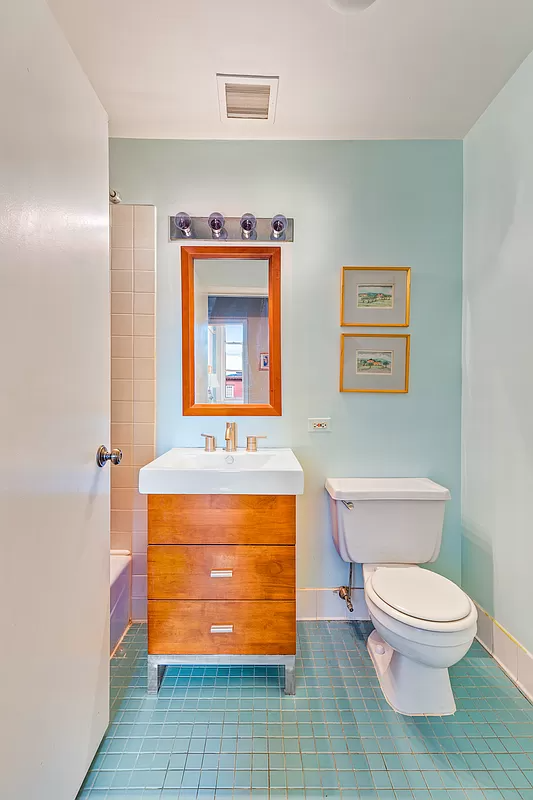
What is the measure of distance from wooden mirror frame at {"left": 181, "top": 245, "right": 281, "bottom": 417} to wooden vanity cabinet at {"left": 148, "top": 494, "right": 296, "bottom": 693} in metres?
0.58

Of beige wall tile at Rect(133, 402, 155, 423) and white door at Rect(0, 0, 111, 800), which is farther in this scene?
beige wall tile at Rect(133, 402, 155, 423)

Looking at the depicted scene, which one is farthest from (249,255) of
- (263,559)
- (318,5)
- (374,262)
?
(263,559)

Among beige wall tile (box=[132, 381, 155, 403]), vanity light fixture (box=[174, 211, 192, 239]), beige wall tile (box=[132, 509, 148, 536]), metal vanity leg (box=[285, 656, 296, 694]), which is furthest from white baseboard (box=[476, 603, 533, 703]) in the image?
vanity light fixture (box=[174, 211, 192, 239])

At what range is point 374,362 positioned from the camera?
2047 mm

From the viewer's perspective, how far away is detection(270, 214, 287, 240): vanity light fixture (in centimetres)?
194

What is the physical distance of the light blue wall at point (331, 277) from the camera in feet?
6.61

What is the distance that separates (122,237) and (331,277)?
3.36 ft

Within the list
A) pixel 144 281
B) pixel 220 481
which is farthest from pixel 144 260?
pixel 220 481

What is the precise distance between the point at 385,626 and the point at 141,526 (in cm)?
119

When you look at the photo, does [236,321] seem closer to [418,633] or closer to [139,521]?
[139,521]

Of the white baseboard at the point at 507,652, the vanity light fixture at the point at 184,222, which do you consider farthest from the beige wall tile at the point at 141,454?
the white baseboard at the point at 507,652

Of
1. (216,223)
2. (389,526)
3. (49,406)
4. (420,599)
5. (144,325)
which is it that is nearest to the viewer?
(49,406)

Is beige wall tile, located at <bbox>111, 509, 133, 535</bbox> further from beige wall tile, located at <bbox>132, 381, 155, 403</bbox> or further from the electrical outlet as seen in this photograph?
the electrical outlet

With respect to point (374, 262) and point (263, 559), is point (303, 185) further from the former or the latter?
Answer: point (263, 559)
